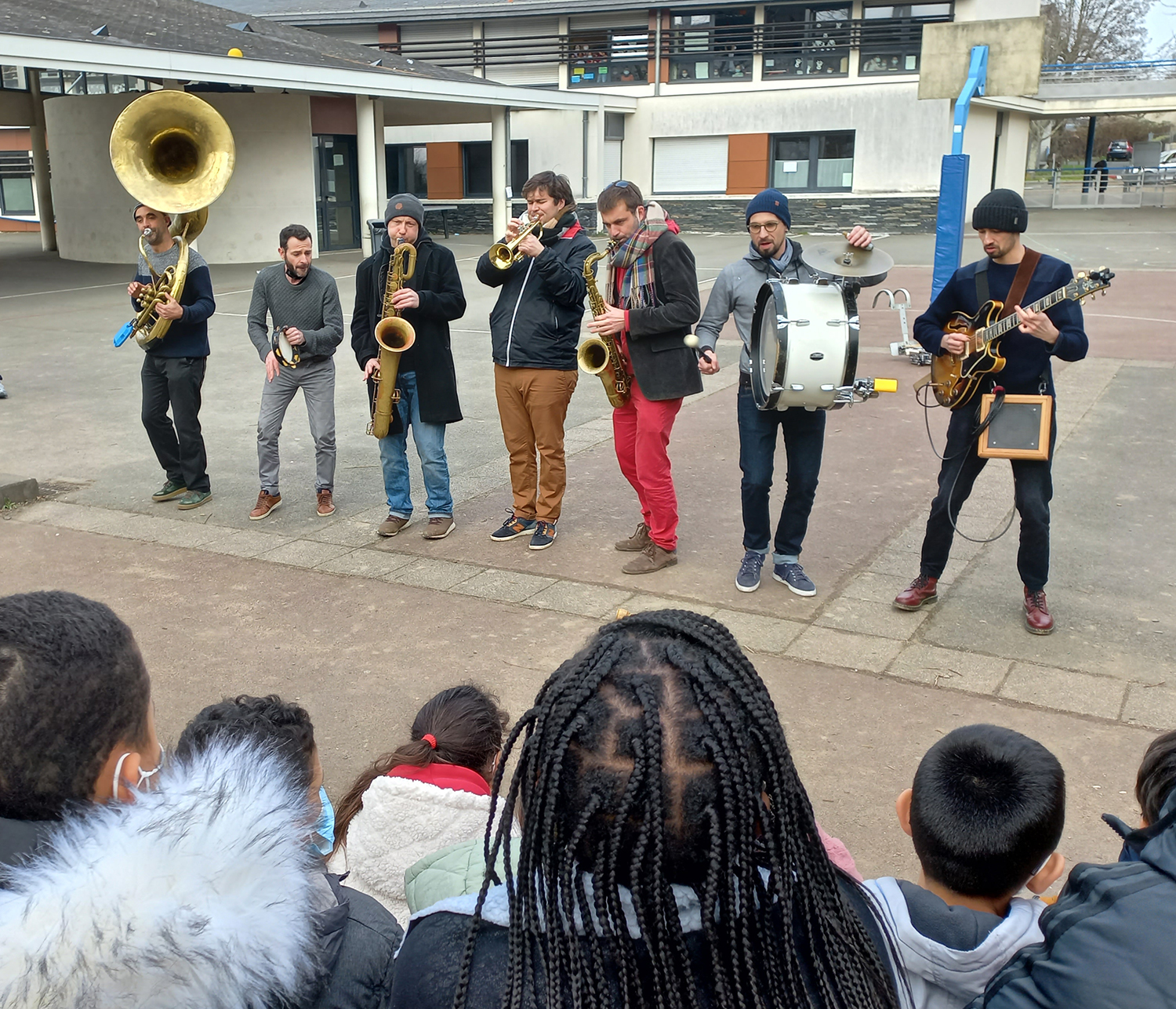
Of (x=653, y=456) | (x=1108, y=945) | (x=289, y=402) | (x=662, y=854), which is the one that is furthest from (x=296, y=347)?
(x=1108, y=945)

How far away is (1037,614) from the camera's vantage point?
5.03m

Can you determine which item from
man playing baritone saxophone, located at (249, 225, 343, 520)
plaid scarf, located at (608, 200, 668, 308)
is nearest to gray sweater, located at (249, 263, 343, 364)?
man playing baritone saxophone, located at (249, 225, 343, 520)

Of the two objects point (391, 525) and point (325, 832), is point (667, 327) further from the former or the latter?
point (325, 832)

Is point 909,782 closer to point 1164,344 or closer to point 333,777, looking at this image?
point 333,777

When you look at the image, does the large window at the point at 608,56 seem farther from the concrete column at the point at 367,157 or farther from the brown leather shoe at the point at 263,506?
the brown leather shoe at the point at 263,506

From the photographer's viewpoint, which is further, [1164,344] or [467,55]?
[467,55]

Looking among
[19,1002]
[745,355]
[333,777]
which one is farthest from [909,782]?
[19,1002]

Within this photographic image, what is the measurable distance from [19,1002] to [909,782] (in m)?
3.13

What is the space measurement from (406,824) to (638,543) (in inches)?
151

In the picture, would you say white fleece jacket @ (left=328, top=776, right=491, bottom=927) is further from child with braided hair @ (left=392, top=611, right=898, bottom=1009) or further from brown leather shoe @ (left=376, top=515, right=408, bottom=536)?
brown leather shoe @ (left=376, top=515, right=408, bottom=536)

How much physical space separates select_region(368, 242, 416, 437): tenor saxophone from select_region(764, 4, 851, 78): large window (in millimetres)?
27684

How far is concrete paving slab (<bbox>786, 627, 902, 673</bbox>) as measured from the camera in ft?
15.7

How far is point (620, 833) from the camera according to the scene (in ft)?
4.38

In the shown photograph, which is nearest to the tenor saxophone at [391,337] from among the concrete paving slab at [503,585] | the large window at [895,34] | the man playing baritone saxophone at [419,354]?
the man playing baritone saxophone at [419,354]
